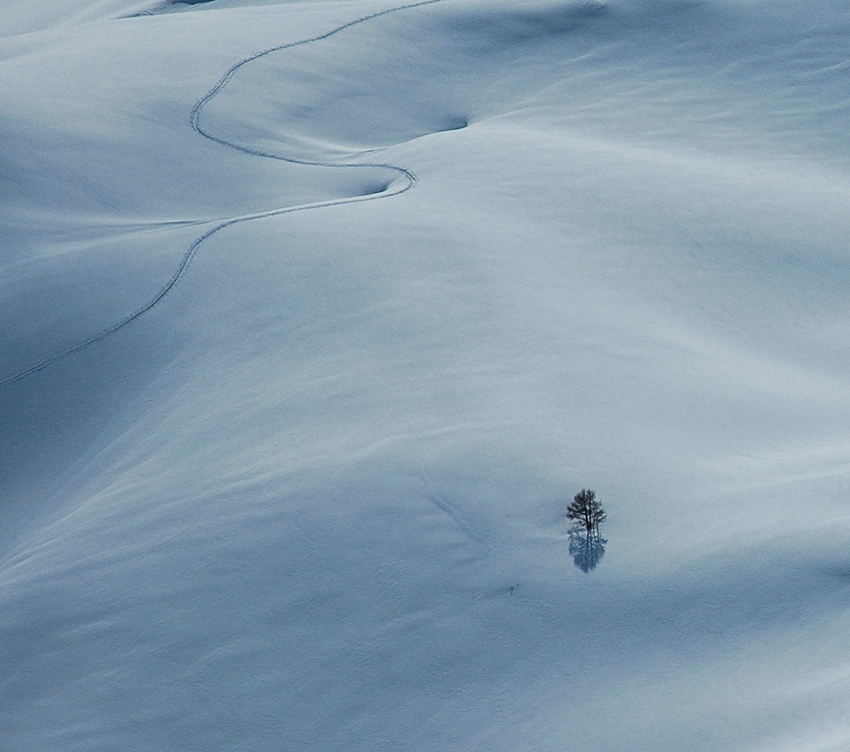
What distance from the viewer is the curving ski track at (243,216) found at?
1873 cm

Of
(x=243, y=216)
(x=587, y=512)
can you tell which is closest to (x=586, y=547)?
(x=587, y=512)

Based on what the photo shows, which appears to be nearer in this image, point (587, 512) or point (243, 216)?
point (587, 512)

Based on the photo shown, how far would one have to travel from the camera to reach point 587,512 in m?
13.3

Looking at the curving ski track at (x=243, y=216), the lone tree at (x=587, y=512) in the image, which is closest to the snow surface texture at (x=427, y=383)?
the curving ski track at (x=243, y=216)

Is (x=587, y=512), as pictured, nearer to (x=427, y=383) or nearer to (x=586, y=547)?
(x=586, y=547)

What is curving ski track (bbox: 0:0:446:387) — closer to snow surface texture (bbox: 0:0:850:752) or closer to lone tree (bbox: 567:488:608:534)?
snow surface texture (bbox: 0:0:850:752)

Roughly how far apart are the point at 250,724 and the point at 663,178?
590 inches

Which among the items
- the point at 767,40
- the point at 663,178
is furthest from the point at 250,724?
the point at 767,40

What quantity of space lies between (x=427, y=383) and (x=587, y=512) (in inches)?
155

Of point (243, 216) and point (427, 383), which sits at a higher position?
point (243, 216)

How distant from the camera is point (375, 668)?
12547 mm

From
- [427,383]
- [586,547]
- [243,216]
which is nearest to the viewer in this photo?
[586,547]

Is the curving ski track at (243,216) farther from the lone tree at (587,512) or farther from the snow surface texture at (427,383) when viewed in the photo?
the lone tree at (587,512)

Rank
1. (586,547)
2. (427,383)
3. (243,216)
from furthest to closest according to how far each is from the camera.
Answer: (243,216) < (427,383) < (586,547)
